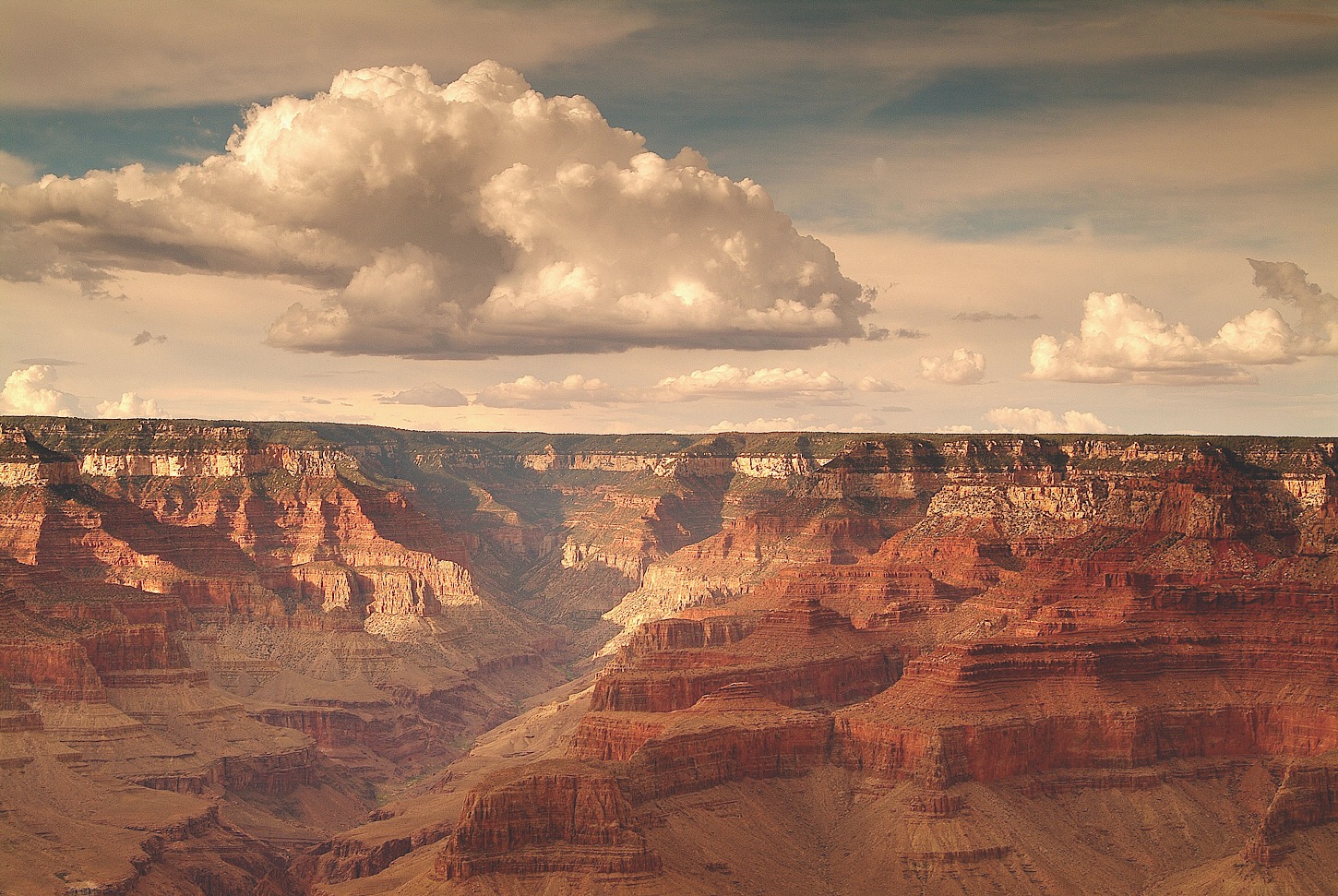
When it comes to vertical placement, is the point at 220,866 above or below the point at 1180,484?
below

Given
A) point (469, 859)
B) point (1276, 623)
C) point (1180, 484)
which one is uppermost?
point (1180, 484)

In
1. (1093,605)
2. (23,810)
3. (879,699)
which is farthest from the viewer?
(1093,605)

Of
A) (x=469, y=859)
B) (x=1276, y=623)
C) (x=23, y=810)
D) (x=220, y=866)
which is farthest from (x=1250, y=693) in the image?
(x=23, y=810)

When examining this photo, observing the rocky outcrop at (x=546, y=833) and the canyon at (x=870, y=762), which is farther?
the canyon at (x=870, y=762)

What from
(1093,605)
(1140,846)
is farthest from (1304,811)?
(1093,605)

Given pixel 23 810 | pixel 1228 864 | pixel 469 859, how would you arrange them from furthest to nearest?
pixel 23 810 < pixel 1228 864 < pixel 469 859

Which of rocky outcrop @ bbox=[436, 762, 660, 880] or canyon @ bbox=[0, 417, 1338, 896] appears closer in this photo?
rocky outcrop @ bbox=[436, 762, 660, 880]

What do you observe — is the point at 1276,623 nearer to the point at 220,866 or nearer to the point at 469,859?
the point at 469,859

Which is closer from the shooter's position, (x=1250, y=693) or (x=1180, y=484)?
(x=1250, y=693)

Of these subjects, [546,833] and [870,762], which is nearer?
A: [546,833]
